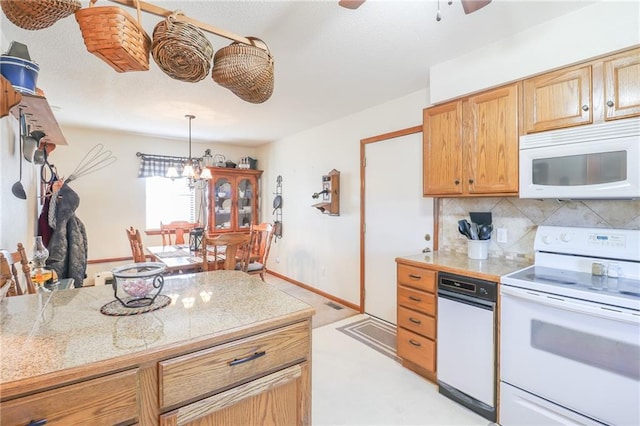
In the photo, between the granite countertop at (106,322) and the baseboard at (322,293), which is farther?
the baseboard at (322,293)

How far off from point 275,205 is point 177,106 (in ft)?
7.73

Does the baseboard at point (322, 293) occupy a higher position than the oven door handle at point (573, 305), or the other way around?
the oven door handle at point (573, 305)

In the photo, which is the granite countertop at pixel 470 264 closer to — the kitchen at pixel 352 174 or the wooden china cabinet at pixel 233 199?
the kitchen at pixel 352 174

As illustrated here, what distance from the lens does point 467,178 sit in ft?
7.37

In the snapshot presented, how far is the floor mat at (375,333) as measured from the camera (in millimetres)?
2793

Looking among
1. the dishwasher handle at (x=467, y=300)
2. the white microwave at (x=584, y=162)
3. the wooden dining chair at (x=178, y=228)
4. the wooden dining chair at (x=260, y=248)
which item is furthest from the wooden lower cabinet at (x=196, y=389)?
the wooden dining chair at (x=178, y=228)

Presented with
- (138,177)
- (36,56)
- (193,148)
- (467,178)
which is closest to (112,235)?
(138,177)

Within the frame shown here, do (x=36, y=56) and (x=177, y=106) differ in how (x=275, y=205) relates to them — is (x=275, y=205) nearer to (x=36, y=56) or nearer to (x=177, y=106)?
(x=177, y=106)

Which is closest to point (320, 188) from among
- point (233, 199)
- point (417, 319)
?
point (233, 199)

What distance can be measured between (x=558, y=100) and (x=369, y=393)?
7.61 ft

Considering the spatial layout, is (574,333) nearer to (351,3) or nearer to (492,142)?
(492,142)

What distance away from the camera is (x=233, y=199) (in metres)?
5.48

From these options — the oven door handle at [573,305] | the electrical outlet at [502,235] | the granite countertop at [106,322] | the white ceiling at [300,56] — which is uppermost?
the white ceiling at [300,56]

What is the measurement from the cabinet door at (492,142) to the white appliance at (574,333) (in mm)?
481
